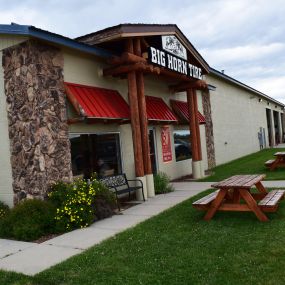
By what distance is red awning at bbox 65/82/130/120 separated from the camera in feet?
29.3

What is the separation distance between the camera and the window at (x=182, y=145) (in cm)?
1524

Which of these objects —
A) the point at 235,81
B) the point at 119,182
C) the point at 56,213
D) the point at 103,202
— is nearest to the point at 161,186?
the point at 119,182

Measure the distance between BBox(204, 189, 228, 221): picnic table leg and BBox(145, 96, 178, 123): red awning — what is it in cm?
488

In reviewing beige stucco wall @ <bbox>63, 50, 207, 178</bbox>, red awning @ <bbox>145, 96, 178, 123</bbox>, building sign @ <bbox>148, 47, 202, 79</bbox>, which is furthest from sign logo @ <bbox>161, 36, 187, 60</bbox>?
red awning @ <bbox>145, 96, 178, 123</bbox>

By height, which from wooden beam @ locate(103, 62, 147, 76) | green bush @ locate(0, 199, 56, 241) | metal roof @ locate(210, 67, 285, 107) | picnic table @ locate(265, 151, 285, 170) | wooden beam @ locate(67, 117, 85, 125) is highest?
metal roof @ locate(210, 67, 285, 107)

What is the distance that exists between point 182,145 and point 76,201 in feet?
28.0

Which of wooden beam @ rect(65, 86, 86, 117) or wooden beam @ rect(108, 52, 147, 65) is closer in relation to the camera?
wooden beam @ rect(65, 86, 86, 117)

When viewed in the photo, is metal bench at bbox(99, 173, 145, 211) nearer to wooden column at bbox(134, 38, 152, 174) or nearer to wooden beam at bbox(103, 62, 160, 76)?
wooden column at bbox(134, 38, 152, 174)

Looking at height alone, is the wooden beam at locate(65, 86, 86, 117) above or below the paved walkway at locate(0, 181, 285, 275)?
above

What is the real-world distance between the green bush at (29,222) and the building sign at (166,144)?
22.5 feet

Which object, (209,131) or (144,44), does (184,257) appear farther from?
(209,131)

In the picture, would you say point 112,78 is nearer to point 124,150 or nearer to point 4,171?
point 124,150

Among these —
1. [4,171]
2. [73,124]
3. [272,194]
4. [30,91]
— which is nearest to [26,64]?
[30,91]

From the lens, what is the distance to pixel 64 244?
6578mm
